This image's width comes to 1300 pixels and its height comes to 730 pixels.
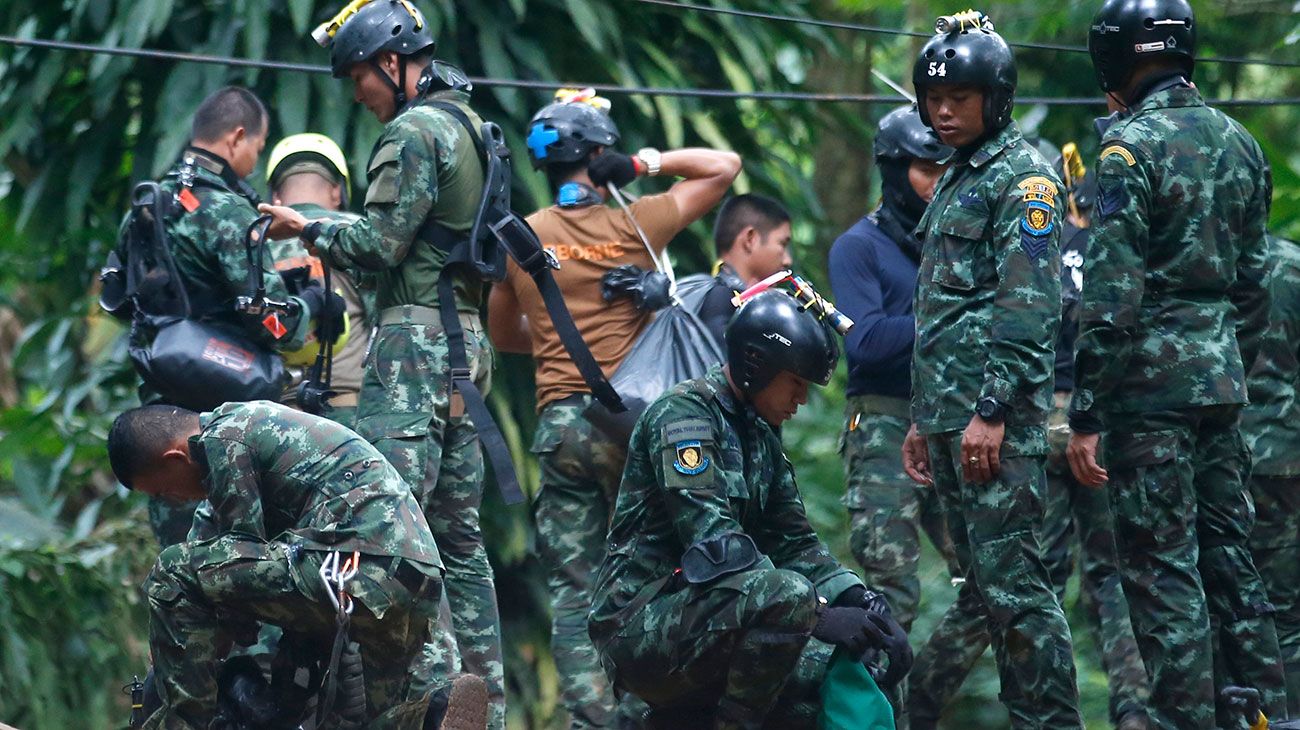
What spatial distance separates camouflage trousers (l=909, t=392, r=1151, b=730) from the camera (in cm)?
665

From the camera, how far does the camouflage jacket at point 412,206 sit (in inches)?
252

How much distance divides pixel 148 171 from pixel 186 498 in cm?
355

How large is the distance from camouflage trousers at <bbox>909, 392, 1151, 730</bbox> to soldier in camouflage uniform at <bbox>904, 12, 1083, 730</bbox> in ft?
2.76

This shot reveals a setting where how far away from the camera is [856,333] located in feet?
22.5

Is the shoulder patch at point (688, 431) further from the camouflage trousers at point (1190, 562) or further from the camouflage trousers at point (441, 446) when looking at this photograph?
the camouflage trousers at point (1190, 562)

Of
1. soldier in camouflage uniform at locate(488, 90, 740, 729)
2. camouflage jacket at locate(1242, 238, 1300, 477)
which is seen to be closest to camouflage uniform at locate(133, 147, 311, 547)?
soldier in camouflage uniform at locate(488, 90, 740, 729)

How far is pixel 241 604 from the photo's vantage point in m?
5.85

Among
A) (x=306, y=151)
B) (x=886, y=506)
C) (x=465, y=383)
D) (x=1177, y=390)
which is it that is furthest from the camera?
(x=306, y=151)

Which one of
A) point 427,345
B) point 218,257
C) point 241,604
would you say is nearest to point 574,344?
point 427,345

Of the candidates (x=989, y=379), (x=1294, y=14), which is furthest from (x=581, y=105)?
(x=1294, y=14)

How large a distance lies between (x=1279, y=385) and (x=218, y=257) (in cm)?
391

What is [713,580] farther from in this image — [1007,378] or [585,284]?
[585,284]

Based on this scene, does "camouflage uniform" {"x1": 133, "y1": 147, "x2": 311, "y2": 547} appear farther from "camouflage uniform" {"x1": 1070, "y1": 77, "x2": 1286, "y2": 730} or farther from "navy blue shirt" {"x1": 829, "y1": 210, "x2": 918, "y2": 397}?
"camouflage uniform" {"x1": 1070, "y1": 77, "x2": 1286, "y2": 730}

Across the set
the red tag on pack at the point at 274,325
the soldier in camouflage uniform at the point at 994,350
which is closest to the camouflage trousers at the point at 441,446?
the red tag on pack at the point at 274,325
